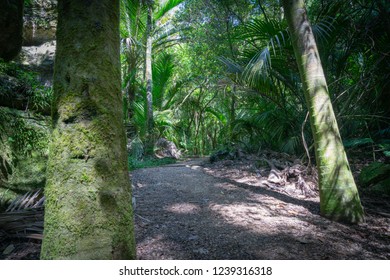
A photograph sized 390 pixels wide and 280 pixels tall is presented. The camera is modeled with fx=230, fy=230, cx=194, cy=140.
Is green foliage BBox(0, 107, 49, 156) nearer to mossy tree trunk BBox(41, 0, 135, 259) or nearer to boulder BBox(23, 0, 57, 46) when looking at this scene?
mossy tree trunk BBox(41, 0, 135, 259)

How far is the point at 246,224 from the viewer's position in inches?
75.2

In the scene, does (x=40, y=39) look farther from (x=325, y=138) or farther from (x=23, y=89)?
(x=325, y=138)

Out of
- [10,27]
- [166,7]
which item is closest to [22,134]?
[10,27]

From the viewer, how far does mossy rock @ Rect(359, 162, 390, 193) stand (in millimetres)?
2972

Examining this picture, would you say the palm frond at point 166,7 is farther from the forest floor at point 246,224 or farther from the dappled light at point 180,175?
the forest floor at point 246,224

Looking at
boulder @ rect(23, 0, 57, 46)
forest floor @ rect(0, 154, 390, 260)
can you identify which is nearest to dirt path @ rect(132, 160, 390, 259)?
forest floor @ rect(0, 154, 390, 260)

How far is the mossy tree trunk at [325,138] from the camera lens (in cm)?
212

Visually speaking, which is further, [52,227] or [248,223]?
[248,223]

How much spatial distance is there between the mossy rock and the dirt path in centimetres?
89

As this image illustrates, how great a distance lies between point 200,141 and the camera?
1442 cm

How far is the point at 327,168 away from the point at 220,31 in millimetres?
5779

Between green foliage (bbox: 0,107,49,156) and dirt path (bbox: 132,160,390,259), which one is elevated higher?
green foliage (bbox: 0,107,49,156)
